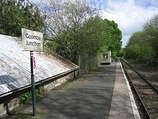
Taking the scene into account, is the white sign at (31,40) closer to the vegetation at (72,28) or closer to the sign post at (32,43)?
the sign post at (32,43)

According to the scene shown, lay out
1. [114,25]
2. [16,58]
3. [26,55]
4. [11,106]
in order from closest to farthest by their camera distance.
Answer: [11,106] → [16,58] → [26,55] → [114,25]

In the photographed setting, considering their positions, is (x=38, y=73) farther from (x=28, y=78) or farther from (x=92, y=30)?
(x=92, y=30)

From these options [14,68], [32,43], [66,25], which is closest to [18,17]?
[66,25]

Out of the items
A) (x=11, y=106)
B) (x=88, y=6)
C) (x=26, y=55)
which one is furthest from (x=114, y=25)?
(x=11, y=106)

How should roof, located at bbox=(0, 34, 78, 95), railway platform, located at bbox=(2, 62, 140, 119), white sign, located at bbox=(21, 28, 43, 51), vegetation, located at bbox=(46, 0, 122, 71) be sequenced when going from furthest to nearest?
vegetation, located at bbox=(46, 0, 122, 71), roof, located at bbox=(0, 34, 78, 95), railway platform, located at bbox=(2, 62, 140, 119), white sign, located at bbox=(21, 28, 43, 51)

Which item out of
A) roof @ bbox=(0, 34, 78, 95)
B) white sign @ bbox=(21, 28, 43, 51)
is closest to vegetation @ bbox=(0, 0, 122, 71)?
roof @ bbox=(0, 34, 78, 95)

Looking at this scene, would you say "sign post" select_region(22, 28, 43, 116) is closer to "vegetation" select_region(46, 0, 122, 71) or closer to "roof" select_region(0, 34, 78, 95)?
"roof" select_region(0, 34, 78, 95)

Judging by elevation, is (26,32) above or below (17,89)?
above

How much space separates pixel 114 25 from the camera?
269 ft

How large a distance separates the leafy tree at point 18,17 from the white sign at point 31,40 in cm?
1215

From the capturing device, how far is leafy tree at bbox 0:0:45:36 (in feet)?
72.5

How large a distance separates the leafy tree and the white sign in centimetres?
1215

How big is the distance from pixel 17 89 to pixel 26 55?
5.56m

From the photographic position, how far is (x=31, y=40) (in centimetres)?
962
